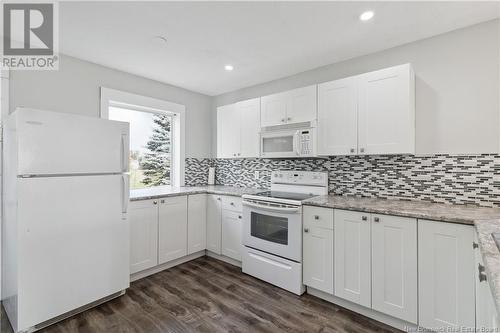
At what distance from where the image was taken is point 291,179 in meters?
3.07

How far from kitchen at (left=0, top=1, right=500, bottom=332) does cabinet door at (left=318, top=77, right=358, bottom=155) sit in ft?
0.05

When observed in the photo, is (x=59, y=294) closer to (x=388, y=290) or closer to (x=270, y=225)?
(x=270, y=225)

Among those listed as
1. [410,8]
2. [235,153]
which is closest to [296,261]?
[235,153]

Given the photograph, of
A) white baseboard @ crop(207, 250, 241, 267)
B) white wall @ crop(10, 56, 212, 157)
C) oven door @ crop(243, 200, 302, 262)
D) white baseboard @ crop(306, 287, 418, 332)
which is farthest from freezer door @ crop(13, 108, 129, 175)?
white baseboard @ crop(306, 287, 418, 332)

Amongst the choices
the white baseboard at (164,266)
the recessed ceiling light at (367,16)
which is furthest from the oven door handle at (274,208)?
the recessed ceiling light at (367,16)

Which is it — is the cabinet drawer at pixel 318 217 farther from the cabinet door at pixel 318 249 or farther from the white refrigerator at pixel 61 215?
the white refrigerator at pixel 61 215

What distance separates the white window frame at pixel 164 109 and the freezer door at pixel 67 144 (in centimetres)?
82

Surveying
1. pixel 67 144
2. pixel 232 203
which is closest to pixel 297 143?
pixel 232 203

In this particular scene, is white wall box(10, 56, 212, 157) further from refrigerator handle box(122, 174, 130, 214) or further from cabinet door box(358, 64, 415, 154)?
cabinet door box(358, 64, 415, 154)

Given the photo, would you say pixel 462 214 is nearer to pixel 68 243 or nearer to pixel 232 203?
pixel 232 203

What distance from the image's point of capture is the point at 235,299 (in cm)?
231

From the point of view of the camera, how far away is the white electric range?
237cm

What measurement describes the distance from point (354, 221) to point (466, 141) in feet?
3.89

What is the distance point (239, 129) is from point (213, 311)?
2.20 metres
